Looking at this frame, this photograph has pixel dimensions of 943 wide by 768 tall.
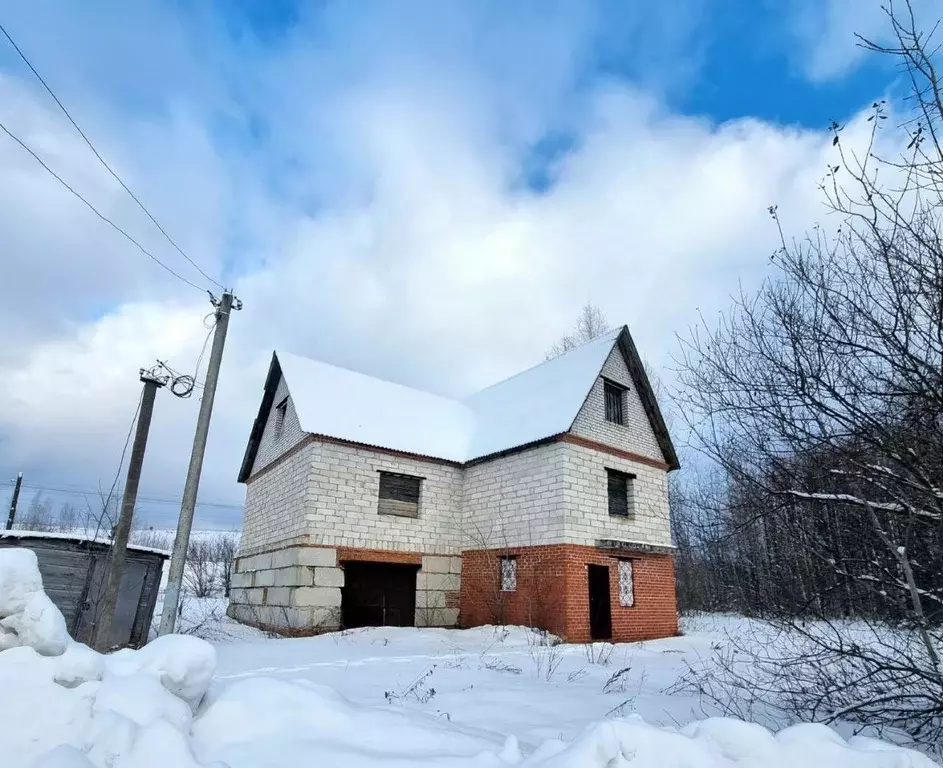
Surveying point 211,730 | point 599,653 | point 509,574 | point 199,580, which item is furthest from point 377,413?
point 199,580

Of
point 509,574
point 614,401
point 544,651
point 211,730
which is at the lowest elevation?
point 544,651

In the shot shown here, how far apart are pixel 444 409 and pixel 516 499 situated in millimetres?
4920

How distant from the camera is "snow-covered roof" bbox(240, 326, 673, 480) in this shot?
1537 cm

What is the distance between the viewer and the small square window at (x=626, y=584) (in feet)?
49.9

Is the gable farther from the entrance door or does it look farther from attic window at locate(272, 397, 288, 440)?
the entrance door

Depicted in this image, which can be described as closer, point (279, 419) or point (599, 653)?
point (599, 653)

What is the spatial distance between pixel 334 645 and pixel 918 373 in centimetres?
1063

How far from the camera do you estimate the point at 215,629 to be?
1423cm

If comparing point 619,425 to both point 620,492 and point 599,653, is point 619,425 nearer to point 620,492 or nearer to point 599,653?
point 620,492

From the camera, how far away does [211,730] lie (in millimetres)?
3559

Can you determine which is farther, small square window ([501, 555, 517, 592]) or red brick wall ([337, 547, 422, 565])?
small square window ([501, 555, 517, 592])

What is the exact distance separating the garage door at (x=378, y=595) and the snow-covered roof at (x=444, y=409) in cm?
310

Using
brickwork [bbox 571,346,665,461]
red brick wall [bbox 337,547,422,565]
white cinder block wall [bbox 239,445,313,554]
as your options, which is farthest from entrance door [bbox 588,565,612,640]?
white cinder block wall [bbox 239,445,313,554]

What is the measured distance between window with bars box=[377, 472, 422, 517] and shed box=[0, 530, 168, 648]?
5.38 metres
